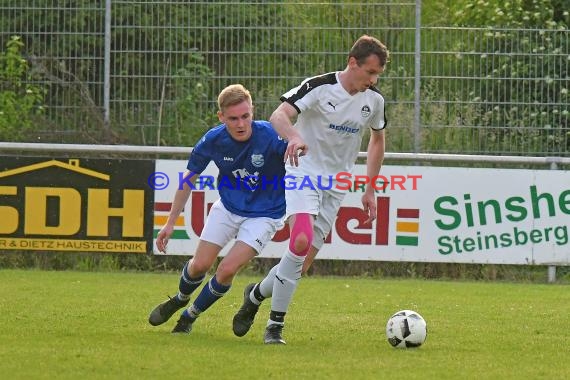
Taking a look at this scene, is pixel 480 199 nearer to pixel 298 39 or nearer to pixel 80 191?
pixel 298 39

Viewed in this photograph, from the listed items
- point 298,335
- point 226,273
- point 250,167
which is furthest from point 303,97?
point 298,335

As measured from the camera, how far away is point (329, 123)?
27.4 ft

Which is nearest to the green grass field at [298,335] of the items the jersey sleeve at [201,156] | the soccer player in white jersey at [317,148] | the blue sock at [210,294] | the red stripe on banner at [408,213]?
the blue sock at [210,294]

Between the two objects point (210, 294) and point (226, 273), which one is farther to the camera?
point (210, 294)

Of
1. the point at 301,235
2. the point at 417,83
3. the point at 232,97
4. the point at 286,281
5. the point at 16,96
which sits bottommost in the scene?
the point at 286,281

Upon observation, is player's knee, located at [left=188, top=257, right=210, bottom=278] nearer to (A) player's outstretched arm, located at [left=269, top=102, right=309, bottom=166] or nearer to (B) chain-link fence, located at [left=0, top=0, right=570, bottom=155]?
(A) player's outstretched arm, located at [left=269, top=102, right=309, bottom=166]

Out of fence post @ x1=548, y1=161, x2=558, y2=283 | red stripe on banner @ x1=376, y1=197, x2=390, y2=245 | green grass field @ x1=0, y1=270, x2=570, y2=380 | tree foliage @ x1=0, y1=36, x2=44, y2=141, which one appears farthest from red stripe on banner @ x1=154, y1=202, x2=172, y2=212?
fence post @ x1=548, y1=161, x2=558, y2=283

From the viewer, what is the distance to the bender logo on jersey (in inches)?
553

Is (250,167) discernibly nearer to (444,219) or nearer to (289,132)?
(289,132)

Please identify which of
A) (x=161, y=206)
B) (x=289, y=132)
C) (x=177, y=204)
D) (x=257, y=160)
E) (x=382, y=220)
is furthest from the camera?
(x=161, y=206)

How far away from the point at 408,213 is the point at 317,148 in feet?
18.7

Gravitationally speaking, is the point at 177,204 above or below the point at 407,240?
above

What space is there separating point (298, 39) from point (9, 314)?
6330 millimetres

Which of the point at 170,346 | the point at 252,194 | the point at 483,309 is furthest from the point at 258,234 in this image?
the point at 483,309
